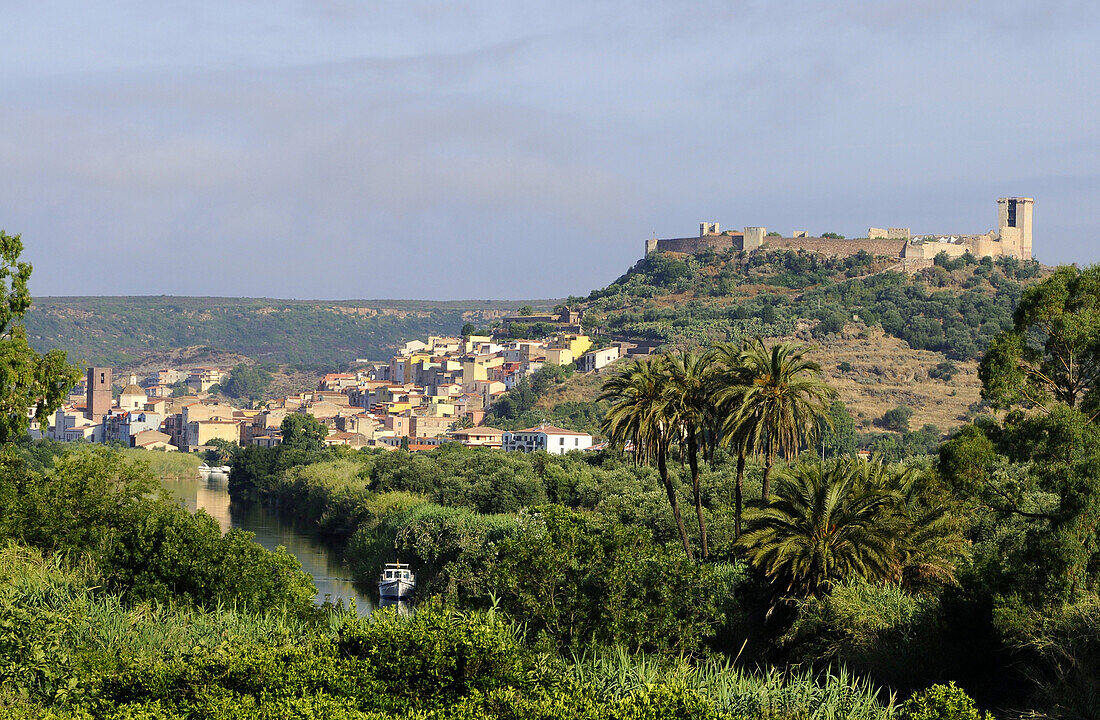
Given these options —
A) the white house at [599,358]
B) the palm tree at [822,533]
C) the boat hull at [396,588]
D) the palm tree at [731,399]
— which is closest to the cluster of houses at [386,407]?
the white house at [599,358]

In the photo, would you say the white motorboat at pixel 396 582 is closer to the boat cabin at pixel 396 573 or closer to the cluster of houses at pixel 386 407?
the boat cabin at pixel 396 573

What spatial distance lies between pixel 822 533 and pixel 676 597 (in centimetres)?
361

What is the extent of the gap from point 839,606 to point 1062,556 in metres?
4.07

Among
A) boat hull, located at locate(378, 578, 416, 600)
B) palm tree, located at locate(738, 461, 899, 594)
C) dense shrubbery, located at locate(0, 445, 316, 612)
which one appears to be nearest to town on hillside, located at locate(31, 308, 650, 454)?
boat hull, located at locate(378, 578, 416, 600)

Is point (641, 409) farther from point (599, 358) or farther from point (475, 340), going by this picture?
point (475, 340)

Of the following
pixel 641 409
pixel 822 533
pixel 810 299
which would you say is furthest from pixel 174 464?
pixel 822 533

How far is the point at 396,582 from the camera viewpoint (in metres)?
45.4

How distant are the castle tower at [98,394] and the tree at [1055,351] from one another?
173027 mm

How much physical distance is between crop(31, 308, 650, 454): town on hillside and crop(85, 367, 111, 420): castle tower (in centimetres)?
13

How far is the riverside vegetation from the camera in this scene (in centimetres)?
1515

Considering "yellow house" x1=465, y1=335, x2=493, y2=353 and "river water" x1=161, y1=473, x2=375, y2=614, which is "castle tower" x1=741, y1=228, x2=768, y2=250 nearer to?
"yellow house" x1=465, y1=335, x2=493, y2=353

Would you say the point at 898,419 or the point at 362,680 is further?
the point at 898,419

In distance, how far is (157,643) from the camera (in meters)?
18.1

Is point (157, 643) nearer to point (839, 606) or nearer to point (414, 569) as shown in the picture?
point (839, 606)
